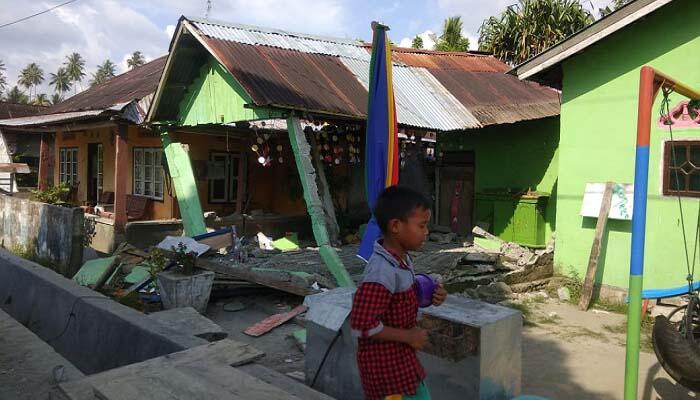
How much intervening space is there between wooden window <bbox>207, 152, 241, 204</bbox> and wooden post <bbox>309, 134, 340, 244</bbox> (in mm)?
3972

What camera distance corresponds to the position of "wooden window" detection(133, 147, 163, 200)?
13.7 m

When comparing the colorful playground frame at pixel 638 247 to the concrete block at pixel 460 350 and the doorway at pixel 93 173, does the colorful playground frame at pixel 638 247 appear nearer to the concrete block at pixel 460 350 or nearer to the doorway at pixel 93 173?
the concrete block at pixel 460 350

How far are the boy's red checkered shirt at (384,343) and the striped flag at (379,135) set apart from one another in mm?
3530

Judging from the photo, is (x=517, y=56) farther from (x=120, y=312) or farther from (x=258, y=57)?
(x=120, y=312)

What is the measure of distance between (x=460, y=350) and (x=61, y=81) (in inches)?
3774

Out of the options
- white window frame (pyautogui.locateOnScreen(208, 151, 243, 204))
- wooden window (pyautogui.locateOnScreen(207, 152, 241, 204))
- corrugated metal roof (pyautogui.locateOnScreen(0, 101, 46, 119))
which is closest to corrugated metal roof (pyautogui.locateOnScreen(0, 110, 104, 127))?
wooden window (pyautogui.locateOnScreen(207, 152, 241, 204))

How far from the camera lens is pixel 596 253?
7.86 meters

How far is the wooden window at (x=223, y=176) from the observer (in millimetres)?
13678

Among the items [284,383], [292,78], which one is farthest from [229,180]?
[284,383]

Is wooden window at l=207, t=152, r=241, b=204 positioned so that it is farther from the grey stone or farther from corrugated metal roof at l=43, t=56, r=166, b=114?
the grey stone

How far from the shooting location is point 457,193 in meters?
12.7

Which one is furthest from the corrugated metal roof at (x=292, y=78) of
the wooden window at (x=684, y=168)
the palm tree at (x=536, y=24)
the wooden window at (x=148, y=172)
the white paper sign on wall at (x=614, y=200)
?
the palm tree at (x=536, y=24)

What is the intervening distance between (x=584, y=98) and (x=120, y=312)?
7379 mm

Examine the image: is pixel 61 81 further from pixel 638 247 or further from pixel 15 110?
pixel 638 247
